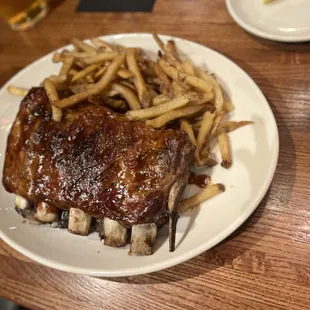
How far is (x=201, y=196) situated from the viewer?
1.76 meters

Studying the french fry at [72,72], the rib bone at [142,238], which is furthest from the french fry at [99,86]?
the rib bone at [142,238]

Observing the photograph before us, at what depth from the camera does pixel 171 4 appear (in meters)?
2.84

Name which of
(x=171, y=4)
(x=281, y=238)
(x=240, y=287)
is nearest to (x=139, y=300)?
(x=240, y=287)

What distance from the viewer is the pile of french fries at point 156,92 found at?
1.85 metres

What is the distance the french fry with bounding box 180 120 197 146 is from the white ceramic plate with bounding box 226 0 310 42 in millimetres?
756

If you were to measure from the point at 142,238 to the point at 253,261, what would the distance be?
0.48 metres

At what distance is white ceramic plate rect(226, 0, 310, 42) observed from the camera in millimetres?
2186

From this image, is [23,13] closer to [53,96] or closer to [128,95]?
[53,96]

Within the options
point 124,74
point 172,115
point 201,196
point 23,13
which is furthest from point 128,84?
point 23,13

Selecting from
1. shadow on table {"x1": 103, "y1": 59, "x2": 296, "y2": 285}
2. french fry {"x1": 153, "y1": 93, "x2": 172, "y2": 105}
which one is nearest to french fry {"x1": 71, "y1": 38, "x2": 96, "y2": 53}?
french fry {"x1": 153, "y1": 93, "x2": 172, "y2": 105}

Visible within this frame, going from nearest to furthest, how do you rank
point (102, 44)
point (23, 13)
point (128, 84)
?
point (128, 84)
point (102, 44)
point (23, 13)

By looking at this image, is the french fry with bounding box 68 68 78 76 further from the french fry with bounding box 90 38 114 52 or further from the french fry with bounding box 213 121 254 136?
the french fry with bounding box 213 121 254 136

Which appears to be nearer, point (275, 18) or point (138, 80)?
point (138, 80)

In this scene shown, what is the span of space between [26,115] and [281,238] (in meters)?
1.37
